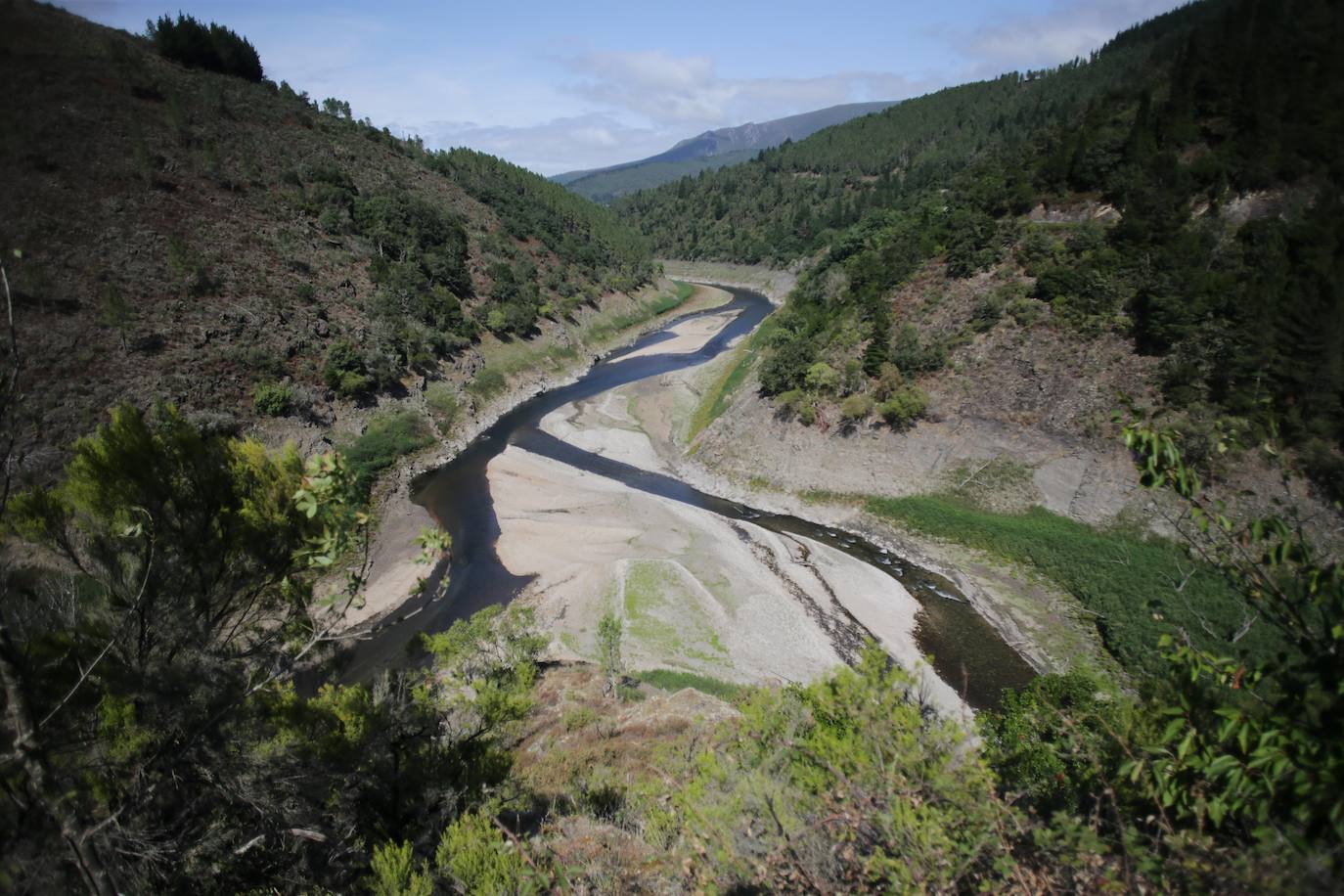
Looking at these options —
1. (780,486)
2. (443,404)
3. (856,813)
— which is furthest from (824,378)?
(856,813)

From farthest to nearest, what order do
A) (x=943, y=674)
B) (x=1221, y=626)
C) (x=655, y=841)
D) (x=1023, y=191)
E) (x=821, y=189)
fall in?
(x=821, y=189), (x=1023, y=191), (x=943, y=674), (x=1221, y=626), (x=655, y=841)

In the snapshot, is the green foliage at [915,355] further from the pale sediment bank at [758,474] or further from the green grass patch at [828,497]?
the green grass patch at [828,497]

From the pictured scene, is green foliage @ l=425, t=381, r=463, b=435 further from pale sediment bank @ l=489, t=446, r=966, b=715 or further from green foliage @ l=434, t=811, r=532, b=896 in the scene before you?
green foliage @ l=434, t=811, r=532, b=896

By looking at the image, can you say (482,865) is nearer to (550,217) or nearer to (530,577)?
(530,577)

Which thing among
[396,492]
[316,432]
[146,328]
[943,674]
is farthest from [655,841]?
[146,328]

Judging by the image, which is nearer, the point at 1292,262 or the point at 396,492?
the point at 1292,262

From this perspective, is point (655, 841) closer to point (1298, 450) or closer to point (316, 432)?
point (1298, 450)

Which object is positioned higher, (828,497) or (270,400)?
(270,400)
